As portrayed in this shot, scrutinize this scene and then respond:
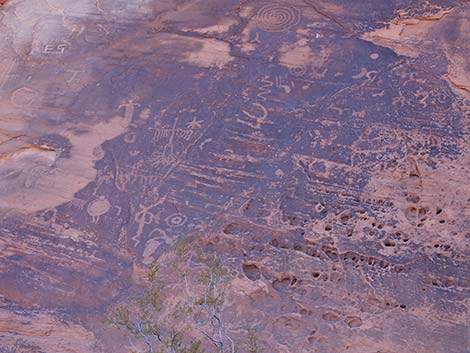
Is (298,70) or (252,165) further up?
(298,70)

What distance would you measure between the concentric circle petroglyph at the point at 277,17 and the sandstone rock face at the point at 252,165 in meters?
0.03

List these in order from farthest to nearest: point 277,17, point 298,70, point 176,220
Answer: point 277,17 → point 298,70 → point 176,220

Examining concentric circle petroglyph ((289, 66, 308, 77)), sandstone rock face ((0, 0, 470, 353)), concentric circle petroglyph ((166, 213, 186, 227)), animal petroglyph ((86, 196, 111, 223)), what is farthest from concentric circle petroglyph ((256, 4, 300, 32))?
animal petroglyph ((86, 196, 111, 223))

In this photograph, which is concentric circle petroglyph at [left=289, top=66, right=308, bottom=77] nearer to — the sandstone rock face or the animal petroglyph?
the sandstone rock face

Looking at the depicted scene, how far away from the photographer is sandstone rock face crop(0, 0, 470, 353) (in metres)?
5.60

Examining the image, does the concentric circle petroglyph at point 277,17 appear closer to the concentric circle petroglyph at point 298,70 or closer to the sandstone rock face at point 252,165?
the sandstone rock face at point 252,165

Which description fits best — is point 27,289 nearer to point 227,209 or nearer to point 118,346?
point 118,346

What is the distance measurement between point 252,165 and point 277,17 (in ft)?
7.58

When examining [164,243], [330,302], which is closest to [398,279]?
[330,302]

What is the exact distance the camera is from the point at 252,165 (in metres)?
6.51

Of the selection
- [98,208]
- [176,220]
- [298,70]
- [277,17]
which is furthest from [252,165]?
[277,17]

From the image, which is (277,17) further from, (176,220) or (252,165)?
(176,220)

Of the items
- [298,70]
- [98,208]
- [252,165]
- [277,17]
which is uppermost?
[277,17]

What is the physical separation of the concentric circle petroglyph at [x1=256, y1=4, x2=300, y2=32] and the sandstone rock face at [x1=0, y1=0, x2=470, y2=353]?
1.1 inches
